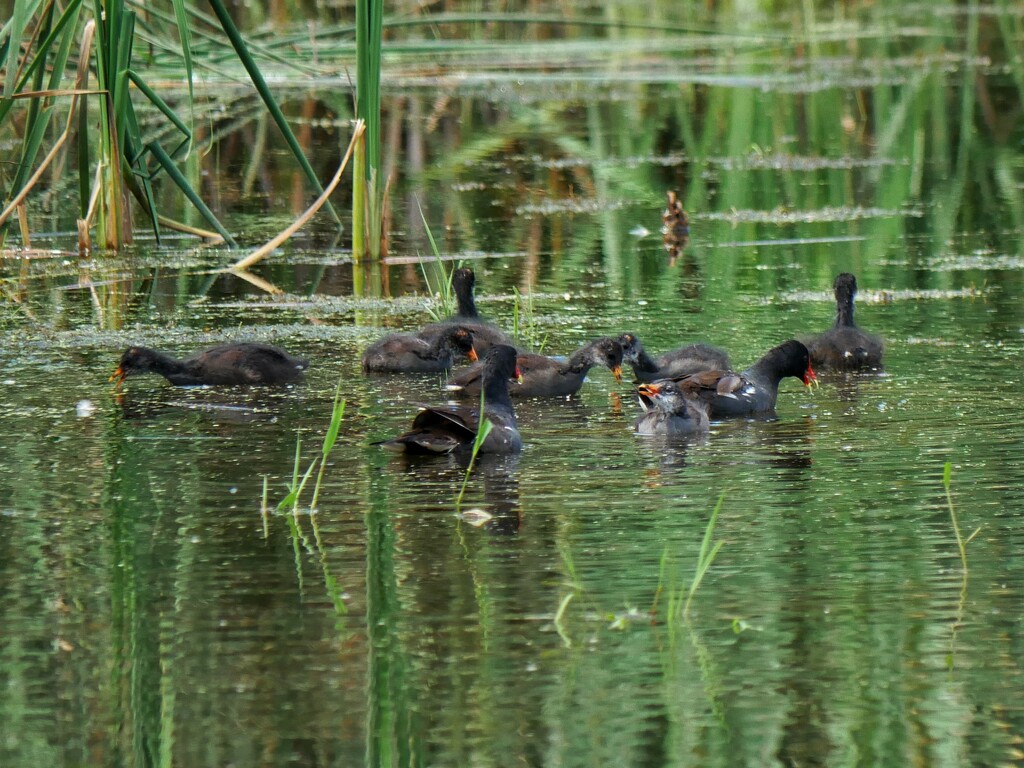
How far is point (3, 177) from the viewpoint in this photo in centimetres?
1484

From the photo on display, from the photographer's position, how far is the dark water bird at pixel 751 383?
7.84 meters

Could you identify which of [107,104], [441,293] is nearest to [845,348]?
[441,293]

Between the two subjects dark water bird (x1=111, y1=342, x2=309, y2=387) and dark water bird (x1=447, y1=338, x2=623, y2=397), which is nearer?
dark water bird (x1=447, y1=338, x2=623, y2=397)

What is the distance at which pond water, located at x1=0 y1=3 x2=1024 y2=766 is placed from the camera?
423cm

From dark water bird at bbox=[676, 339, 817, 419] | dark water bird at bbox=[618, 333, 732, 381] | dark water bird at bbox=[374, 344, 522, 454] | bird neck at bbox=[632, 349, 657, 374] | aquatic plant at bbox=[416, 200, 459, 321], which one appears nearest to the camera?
dark water bird at bbox=[374, 344, 522, 454]

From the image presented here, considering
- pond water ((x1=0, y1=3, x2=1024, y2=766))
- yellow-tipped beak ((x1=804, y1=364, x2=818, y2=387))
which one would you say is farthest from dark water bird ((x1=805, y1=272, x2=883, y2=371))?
yellow-tipped beak ((x1=804, y1=364, x2=818, y2=387))

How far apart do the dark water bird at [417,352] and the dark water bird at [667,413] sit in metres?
1.54

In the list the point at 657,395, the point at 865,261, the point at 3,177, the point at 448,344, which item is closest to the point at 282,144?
the point at 3,177

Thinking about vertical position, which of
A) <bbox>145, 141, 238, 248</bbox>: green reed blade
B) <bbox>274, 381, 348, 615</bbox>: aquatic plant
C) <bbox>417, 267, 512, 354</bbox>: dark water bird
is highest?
<bbox>145, 141, 238, 248</bbox>: green reed blade

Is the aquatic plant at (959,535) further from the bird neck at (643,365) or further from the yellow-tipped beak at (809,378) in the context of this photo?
the bird neck at (643,365)

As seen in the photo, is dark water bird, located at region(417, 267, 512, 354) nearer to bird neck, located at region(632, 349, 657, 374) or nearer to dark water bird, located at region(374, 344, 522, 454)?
bird neck, located at region(632, 349, 657, 374)

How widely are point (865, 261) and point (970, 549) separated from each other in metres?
6.16

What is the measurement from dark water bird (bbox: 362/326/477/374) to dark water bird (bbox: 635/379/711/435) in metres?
1.54

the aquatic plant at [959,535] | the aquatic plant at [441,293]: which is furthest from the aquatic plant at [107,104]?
the aquatic plant at [959,535]
